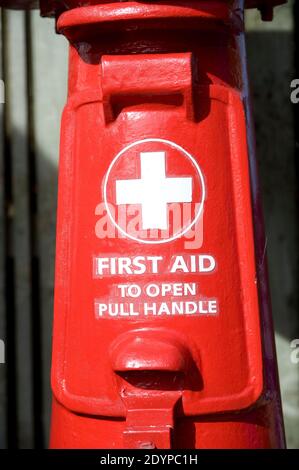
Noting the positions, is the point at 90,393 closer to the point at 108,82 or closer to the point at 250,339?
the point at 250,339

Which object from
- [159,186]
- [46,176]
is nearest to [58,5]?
[159,186]

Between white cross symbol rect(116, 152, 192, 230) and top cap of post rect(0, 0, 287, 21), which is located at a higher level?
top cap of post rect(0, 0, 287, 21)

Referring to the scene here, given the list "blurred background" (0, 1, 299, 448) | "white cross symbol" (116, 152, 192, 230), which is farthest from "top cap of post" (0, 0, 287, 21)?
"white cross symbol" (116, 152, 192, 230)

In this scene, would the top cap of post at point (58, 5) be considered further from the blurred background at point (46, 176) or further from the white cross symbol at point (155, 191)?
the white cross symbol at point (155, 191)

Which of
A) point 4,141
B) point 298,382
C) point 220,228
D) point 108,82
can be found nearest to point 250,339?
point 220,228

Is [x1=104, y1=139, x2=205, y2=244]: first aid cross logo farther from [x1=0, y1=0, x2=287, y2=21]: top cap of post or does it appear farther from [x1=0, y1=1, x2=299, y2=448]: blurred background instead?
[x1=0, y1=1, x2=299, y2=448]: blurred background

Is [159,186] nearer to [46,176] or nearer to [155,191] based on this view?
[155,191]

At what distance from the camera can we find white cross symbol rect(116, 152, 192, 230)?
251 centimetres

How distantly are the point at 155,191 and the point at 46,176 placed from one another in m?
1.04

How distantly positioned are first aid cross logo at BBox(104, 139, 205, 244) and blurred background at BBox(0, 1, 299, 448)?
974 millimetres

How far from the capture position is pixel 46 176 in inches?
136

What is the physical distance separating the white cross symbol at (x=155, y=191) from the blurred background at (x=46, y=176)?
992 millimetres

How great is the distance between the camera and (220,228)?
2541mm

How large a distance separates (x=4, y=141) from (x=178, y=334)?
4.18 feet
